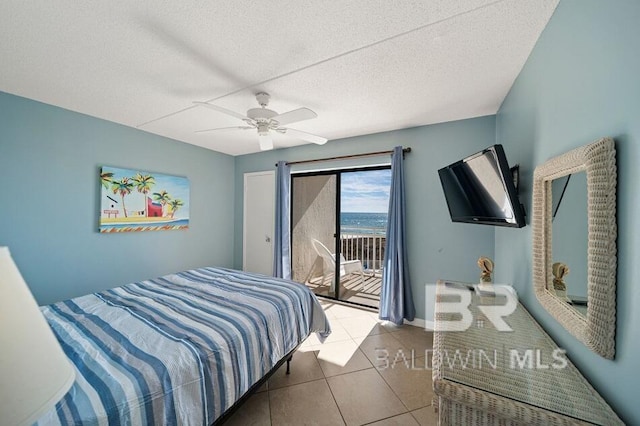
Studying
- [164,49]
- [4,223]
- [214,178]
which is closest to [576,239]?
[164,49]

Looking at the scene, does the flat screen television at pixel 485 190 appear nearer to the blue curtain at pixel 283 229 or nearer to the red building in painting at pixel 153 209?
the blue curtain at pixel 283 229

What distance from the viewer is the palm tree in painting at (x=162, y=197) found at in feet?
11.1

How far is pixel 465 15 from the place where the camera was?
1358 mm

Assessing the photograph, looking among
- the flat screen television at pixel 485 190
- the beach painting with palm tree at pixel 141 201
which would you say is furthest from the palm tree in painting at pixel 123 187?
the flat screen television at pixel 485 190

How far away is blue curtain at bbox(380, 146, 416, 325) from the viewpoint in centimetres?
300

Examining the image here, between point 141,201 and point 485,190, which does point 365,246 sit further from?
point 141,201

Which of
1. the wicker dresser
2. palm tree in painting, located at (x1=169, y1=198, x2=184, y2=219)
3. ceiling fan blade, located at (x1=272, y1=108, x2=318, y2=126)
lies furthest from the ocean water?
the wicker dresser

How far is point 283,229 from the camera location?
3965mm

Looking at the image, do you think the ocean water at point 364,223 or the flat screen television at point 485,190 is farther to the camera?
the ocean water at point 364,223

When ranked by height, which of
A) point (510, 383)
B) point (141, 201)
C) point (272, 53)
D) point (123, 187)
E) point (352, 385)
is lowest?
point (352, 385)

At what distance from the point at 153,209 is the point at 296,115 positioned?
2622 mm

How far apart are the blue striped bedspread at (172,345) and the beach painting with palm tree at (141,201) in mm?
1177

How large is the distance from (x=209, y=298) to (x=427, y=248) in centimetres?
244

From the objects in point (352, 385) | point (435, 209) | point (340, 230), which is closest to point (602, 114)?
point (435, 209)
